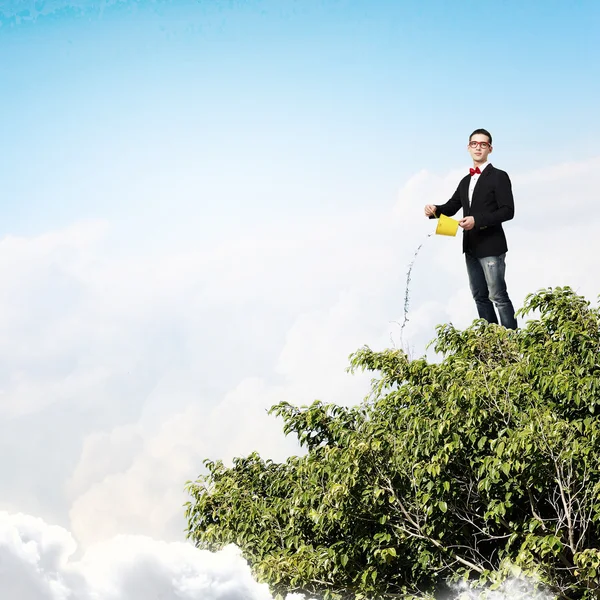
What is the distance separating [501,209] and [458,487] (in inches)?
179

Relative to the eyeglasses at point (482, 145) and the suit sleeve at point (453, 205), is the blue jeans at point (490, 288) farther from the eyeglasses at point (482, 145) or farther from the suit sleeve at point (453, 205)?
the eyeglasses at point (482, 145)

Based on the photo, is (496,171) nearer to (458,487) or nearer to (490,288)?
(490,288)

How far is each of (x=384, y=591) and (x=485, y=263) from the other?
4.86 m

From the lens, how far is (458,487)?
878cm

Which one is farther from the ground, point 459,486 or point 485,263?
point 485,263

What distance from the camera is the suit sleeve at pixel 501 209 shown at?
1157 centimetres

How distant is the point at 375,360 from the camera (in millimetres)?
10945

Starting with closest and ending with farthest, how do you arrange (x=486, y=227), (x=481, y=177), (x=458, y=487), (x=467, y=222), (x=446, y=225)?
(x=458, y=487)
(x=446, y=225)
(x=467, y=222)
(x=486, y=227)
(x=481, y=177)

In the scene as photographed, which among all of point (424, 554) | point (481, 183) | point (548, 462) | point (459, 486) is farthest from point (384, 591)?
point (481, 183)

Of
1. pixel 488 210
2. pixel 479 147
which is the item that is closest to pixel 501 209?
pixel 488 210

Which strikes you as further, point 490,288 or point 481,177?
point 481,177

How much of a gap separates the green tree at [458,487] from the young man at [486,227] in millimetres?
1591

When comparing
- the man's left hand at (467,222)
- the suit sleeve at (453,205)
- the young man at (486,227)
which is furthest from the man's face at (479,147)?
A: the man's left hand at (467,222)

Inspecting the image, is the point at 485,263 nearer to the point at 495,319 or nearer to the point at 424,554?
the point at 495,319
